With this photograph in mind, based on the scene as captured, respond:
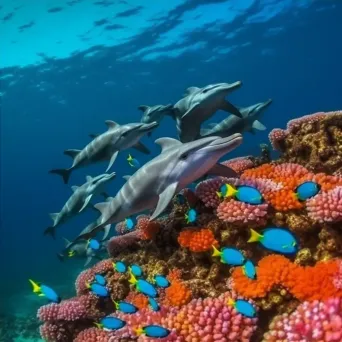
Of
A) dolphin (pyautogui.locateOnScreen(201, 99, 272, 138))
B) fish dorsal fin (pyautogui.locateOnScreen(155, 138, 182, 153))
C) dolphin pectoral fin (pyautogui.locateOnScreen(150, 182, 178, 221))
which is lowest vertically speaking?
dolphin (pyautogui.locateOnScreen(201, 99, 272, 138))

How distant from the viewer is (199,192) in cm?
514

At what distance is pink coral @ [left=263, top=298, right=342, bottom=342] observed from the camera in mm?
3258

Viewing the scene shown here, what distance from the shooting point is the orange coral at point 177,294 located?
448 cm

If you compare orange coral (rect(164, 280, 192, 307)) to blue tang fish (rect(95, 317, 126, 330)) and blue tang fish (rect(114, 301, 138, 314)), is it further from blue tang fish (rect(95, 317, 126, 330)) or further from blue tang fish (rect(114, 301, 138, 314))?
blue tang fish (rect(95, 317, 126, 330))

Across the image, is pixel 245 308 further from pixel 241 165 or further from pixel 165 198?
pixel 241 165

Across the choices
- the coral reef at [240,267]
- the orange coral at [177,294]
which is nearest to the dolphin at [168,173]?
the coral reef at [240,267]

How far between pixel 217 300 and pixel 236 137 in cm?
175

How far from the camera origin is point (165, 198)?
4.56m

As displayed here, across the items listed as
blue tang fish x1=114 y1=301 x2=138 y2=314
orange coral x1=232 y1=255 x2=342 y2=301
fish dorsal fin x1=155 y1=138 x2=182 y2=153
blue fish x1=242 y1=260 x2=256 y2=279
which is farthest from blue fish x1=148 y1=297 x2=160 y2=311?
fish dorsal fin x1=155 y1=138 x2=182 y2=153

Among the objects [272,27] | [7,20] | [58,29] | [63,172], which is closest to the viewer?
[63,172]

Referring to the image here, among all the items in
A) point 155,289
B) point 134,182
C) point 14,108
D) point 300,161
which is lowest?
point 14,108

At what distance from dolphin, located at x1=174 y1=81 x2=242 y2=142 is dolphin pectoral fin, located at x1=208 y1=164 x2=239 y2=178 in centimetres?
172

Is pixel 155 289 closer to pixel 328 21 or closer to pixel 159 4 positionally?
pixel 159 4

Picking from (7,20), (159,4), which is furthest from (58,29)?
(159,4)
